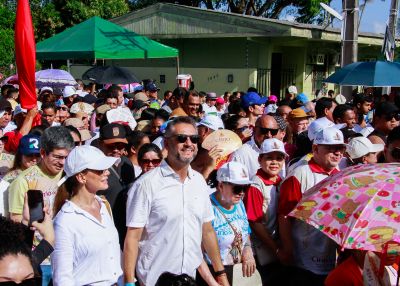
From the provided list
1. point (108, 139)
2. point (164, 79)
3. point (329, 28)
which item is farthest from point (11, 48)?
point (108, 139)

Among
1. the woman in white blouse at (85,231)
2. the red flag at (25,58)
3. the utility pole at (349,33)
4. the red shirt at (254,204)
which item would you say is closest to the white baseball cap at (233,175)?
the red shirt at (254,204)

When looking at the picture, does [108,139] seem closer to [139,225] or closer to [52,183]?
[52,183]

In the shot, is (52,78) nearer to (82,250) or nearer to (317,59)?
(82,250)

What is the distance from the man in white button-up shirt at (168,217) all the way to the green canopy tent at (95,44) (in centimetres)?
706

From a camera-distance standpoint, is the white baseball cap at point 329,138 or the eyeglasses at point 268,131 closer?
the white baseball cap at point 329,138

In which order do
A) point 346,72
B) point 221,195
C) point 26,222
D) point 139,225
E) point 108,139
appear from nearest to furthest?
point 26,222 → point 139,225 → point 221,195 → point 108,139 → point 346,72

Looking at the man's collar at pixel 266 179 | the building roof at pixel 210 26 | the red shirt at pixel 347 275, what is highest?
the building roof at pixel 210 26

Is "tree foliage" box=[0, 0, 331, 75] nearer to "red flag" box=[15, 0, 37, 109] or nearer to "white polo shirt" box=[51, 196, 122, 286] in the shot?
"red flag" box=[15, 0, 37, 109]

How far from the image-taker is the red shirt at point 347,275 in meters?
3.16

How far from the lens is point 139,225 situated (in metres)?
3.51

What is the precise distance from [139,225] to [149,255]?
24 cm

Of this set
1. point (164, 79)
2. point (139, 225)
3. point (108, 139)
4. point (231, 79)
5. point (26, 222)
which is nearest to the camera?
point (26, 222)

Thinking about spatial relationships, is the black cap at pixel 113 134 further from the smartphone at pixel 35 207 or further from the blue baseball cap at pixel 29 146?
the smartphone at pixel 35 207

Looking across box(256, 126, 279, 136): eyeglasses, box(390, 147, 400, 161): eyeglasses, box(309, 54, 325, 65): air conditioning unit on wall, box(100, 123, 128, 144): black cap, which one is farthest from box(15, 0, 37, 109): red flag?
box(309, 54, 325, 65): air conditioning unit on wall
